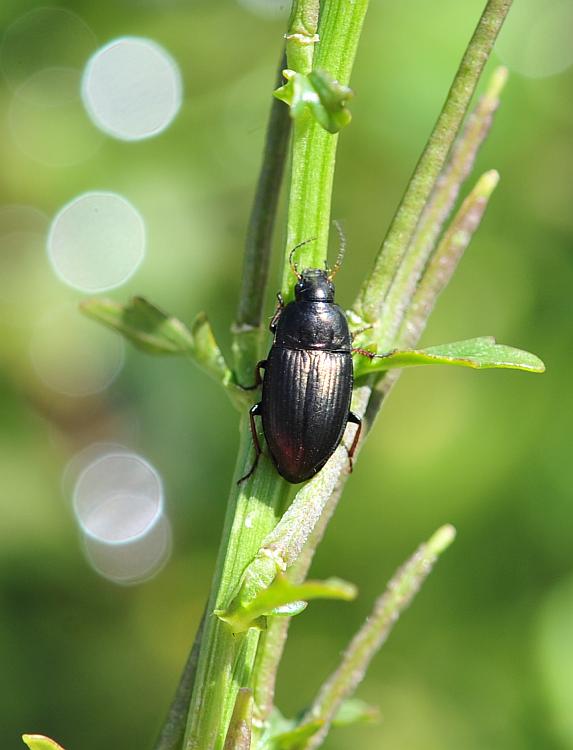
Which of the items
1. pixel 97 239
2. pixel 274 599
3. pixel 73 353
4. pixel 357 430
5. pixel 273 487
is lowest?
pixel 274 599

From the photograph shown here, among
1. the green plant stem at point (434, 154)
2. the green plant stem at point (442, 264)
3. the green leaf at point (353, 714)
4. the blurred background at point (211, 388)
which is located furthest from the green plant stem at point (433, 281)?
the blurred background at point (211, 388)

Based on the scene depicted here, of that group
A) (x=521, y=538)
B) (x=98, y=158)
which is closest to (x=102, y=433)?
(x=98, y=158)

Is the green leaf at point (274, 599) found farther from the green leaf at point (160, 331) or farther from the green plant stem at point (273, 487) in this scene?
the green leaf at point (160, 331)

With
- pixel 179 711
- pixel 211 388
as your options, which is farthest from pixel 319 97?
pixel 211 388

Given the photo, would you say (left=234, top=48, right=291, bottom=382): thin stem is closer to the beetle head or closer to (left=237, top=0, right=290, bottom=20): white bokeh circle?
the beetle head

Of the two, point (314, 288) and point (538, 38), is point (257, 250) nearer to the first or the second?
point (314, 288)

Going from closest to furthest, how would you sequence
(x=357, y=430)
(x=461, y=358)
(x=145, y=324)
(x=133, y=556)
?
(x=461, y=358) → (x=357, y=430) → (x=145, y=324) → (x=133, y=556)
